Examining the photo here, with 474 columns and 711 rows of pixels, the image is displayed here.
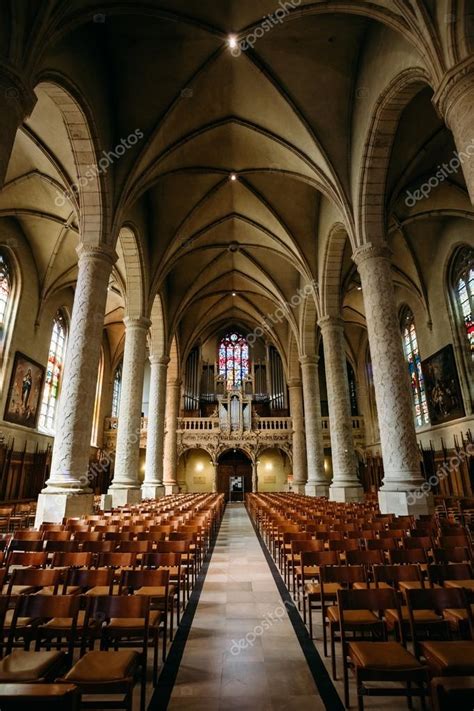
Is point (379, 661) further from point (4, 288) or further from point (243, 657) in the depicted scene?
point (4, 288)

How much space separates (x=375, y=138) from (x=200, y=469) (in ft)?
73.8

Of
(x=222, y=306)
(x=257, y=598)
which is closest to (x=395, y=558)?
(x=257, y=598)

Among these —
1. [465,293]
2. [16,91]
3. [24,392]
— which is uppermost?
[465,293]

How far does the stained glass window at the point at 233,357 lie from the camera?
2941 centimetres

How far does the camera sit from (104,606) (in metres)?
2.57

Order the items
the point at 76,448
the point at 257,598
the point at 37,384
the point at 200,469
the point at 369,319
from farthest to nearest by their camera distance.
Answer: the point at 200,469
the point at 37,384
the point at 369,319
the point at 76,448
the point at 257,598

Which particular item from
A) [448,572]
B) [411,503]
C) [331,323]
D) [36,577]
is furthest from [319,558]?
[331,323]

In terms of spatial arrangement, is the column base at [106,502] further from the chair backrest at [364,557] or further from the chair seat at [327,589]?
the chair backrest at [364,557]

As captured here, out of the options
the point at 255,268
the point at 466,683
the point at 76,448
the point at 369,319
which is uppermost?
the point at 255,268

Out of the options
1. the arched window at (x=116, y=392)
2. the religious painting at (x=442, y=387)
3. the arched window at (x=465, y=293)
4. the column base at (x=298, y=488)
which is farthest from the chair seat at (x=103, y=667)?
the arched window at (x=116, y=392)

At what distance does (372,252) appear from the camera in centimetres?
984

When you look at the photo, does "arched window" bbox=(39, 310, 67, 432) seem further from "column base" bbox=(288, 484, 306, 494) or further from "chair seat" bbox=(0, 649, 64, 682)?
"chair seat" bbox=(0, 649, 64, 682)

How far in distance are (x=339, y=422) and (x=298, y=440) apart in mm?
9872

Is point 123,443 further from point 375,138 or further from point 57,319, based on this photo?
point 375,138
